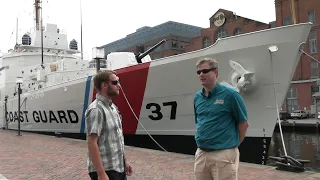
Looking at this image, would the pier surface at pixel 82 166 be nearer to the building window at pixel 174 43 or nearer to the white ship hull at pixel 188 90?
the white ship hull at pixel 188 90

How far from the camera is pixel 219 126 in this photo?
252cm

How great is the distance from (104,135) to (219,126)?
88cm

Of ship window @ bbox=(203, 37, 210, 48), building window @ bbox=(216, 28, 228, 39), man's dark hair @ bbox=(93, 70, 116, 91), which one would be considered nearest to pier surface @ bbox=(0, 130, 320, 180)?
man's dark hair @ bbox=(93, 70, 116, 91)

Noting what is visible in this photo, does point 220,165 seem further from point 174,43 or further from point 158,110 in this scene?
point 174,43

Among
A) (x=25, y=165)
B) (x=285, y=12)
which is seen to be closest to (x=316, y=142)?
(x=25, y=165)

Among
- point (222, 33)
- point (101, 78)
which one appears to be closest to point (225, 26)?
point (222, 33)

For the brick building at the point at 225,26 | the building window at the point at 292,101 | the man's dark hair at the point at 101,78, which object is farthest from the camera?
the brick building at the point at 225,26

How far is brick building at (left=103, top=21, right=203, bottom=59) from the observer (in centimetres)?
4919

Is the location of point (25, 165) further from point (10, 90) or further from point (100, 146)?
point (10, 90)

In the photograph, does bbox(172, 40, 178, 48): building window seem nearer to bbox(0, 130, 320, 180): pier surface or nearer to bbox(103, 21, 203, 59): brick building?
bbox(103, 21, 203, 59): brick building

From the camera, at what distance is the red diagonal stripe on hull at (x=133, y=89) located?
8102 mm

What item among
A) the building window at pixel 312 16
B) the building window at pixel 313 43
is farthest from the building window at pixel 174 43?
the building window at pixel 313 43

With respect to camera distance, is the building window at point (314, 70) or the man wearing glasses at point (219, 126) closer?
the man wearing glasses at point (219, 126)

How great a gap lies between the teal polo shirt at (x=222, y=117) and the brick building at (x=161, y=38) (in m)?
46.0
